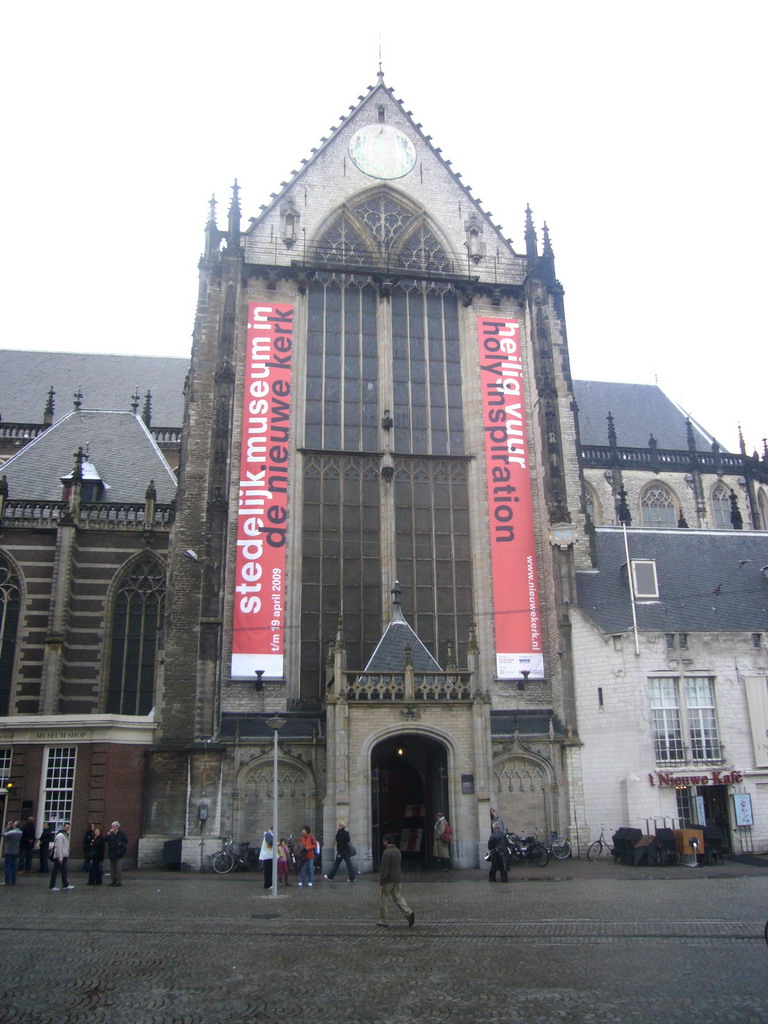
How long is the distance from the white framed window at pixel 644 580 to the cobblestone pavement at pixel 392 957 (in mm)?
11297

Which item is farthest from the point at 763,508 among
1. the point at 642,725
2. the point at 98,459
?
the point at 98,459

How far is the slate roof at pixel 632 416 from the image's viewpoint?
46062 millimetres

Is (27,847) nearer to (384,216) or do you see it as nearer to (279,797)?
(279,797)

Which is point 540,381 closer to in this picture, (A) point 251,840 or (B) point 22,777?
(A) point 251,840

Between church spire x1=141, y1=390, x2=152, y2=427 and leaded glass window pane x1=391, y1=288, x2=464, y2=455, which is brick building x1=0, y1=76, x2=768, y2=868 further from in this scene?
church spire x1=141, y1=390, x2=152, y2=427

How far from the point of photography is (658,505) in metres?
43.4

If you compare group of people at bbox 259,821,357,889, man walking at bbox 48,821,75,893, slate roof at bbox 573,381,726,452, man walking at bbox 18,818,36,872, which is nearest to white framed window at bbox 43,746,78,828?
man walking at bbox 18,818,36,872

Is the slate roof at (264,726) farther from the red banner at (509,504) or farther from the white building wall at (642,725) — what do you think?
the white building wall at (642,725)

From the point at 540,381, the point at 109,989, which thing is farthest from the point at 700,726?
the point at 109,989

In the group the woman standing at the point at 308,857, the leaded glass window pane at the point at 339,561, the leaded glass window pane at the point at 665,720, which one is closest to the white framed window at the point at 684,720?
the leaded glass window pane at the point at 665,720

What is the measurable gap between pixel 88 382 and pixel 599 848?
3183 cm

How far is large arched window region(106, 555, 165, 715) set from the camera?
3036 cm

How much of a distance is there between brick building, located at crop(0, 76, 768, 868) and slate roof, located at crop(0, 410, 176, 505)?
116 cm

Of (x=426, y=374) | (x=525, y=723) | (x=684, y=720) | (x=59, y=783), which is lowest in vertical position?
(x=59, y=783)
